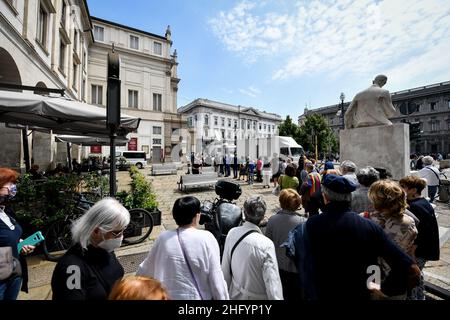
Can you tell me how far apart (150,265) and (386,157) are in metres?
6.32

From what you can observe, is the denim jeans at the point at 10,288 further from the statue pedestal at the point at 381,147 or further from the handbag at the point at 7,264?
the statue pedestal at the point at 381,147

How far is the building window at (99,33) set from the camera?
103ft

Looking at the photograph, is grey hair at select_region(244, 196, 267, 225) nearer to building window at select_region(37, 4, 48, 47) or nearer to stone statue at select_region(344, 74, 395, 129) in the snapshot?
stone statue at select_region(344, 74, 395, 129)

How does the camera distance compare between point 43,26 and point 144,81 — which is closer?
point 43,26

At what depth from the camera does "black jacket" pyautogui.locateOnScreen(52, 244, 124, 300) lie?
1.33 meters

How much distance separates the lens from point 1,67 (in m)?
8.70

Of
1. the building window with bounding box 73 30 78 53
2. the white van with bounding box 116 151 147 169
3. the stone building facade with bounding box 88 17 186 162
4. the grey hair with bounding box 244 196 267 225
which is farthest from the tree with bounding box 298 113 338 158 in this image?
the grey hair with bounding box 244 196 267 225

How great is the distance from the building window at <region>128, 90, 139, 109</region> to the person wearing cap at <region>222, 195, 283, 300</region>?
35.1 meters

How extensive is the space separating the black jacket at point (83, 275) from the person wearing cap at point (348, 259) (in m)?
1.49

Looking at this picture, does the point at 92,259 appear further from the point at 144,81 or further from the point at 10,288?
the point at 144,81

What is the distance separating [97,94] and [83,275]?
116ft

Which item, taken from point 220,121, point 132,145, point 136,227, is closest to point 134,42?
point 132,145

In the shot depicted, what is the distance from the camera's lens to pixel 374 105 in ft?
19.6
